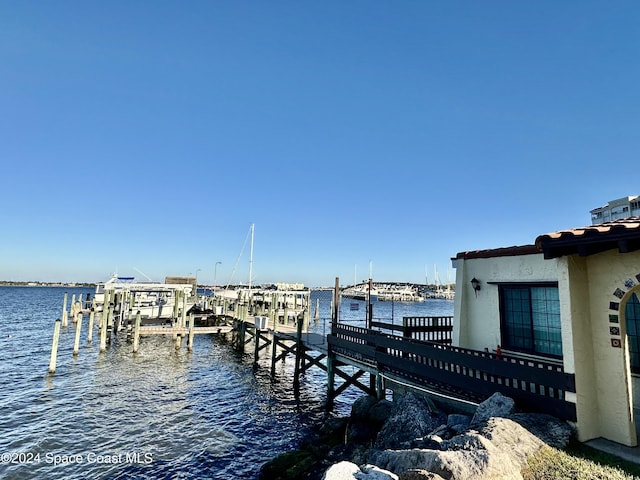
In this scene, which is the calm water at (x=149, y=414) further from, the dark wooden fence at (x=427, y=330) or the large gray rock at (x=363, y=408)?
the dark wooden fence at (x=427, y=330)

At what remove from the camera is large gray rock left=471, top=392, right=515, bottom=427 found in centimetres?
796

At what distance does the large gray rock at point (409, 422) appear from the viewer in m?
9.50

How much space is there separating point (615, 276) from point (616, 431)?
2998 mm

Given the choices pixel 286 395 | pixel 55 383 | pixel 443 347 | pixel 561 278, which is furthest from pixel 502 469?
pixel 55 383

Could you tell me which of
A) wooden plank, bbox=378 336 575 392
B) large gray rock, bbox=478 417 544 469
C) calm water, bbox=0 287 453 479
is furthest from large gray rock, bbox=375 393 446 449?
calm water, bbox=0 287 453 479

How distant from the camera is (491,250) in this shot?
12039 mm

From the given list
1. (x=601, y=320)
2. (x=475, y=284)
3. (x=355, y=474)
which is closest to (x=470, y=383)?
(x=601, y=320)

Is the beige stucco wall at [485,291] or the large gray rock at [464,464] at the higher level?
the beige stucco wall at [485,291]

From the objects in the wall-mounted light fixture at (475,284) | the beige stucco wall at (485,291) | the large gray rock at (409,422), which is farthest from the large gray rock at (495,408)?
the wall-mounted light fixture at (475,284)

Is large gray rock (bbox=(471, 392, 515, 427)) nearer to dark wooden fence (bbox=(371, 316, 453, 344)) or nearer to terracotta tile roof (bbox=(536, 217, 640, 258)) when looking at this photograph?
terracotta tile roof (bbox=(536, 217, 640, 258))

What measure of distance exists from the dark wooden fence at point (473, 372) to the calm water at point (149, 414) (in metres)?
5.13

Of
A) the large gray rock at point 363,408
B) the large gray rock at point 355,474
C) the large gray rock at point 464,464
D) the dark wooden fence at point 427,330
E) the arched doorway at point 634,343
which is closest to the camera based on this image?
the large gray rock at point 464,464

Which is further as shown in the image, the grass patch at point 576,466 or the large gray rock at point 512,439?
the large gray rock at point 512,439

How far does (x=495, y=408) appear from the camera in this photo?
8.12m
